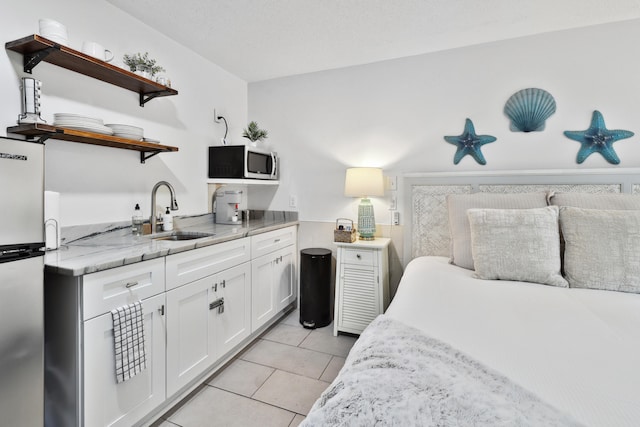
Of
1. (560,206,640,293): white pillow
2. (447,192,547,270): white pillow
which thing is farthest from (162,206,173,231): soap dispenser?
(560,206,640,293): white pillow

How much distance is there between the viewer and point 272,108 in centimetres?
322

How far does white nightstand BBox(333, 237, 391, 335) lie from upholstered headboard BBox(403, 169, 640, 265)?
31 cm

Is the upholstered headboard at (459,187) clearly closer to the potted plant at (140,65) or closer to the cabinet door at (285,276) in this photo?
the cabinet door at (285,276)

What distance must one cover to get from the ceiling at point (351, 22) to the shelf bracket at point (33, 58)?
26.3 inches

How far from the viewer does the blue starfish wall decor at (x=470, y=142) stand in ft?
8.23

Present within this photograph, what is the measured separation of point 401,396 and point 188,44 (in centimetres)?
277

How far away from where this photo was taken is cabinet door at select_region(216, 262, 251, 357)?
2076 millimetres

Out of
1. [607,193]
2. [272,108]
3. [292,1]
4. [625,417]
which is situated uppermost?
[292,1]

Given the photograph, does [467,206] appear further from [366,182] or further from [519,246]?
[366,182]

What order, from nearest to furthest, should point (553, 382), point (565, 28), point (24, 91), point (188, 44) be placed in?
point (553, 382) < point (24, 91) < point (565, 28) < point (188, 44)

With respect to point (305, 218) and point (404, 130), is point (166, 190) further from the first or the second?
point (404, 130)

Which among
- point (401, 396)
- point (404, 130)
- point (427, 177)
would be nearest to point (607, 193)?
point (427, 177)

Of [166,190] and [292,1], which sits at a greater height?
[292,1]

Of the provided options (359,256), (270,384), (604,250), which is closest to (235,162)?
(359,256)
